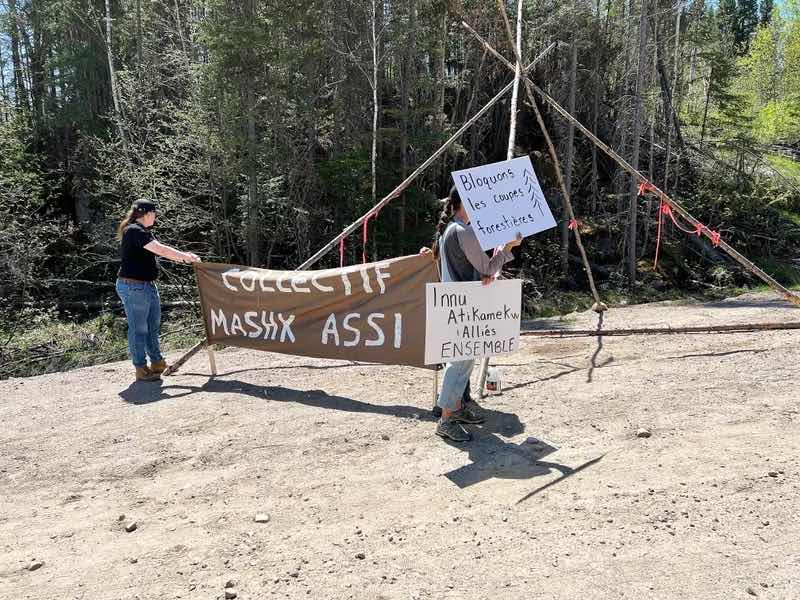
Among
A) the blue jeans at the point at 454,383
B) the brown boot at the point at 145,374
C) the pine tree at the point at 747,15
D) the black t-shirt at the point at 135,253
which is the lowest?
the brown boot at the point at 145,374

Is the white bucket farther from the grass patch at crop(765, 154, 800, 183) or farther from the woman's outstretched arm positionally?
the grass patch at crop(765, 154, 800, 183)

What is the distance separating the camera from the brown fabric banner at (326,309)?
5668 mm

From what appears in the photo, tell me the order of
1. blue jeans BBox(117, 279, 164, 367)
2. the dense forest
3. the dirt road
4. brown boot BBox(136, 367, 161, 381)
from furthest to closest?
the dense forest → brown boot BBox(136, 367, 161, 381) → blue jeans BBox(117, 279, 164, 367) → the dirt road

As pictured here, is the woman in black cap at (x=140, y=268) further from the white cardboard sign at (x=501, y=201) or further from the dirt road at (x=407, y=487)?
the white cardboard sign at (x=501, y=201)

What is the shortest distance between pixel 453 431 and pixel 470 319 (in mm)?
909

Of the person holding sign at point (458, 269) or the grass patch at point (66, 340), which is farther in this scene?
the grass patch at point (66, 340)

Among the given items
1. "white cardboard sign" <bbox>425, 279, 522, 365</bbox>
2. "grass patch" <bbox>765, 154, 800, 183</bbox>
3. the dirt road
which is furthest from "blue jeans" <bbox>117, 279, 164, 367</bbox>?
"grass patch" <bbox>765, 154, 800, 183</bbox>

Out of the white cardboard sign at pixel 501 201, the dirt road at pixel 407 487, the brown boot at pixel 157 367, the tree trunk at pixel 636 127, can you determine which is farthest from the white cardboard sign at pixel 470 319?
the tree trunk at pixel 636 127

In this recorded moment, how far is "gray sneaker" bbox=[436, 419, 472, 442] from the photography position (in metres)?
4.68

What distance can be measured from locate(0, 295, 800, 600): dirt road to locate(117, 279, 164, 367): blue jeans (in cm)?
40

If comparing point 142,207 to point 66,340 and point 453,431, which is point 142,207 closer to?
point 453,431

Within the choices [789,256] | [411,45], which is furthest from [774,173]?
[411,45]

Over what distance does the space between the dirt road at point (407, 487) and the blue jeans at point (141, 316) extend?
0.40 metres

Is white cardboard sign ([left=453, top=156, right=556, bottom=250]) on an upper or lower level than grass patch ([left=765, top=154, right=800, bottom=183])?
lower
